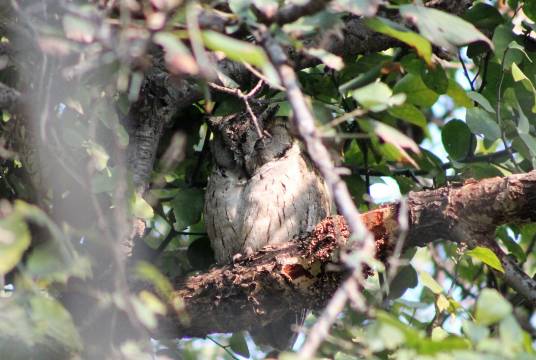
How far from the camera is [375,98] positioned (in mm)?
1329

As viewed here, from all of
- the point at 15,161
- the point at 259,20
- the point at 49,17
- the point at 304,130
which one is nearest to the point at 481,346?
the point at 304,130

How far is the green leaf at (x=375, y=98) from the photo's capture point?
1319mm

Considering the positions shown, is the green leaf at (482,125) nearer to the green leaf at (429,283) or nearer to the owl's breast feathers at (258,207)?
the green leaf at (429,283)

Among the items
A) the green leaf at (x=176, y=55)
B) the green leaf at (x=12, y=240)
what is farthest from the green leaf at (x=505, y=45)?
the green leaf at (x=12, y=240)

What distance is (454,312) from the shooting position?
239 cm

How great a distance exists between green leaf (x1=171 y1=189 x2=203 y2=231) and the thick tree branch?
34cm

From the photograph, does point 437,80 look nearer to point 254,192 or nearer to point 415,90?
point 415,90

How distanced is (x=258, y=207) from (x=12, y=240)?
1603mm

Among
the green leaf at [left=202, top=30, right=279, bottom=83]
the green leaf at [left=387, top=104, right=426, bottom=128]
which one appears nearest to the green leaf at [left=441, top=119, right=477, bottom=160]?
the green leaf at [left=387, top=104, right=426, bottom=128]

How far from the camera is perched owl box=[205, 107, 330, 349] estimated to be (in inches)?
107

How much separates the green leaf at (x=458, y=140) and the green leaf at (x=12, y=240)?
66.4 inches

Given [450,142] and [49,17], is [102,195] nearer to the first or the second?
[49,17]

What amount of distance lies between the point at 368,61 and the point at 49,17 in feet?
3.41

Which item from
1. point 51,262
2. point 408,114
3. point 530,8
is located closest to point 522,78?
point 530,8
